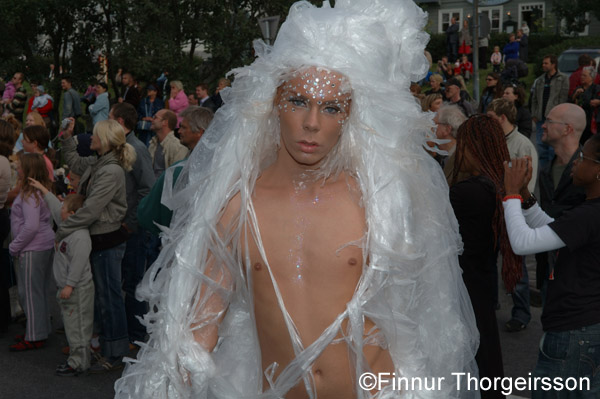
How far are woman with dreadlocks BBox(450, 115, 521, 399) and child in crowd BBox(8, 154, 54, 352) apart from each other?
3.69 m

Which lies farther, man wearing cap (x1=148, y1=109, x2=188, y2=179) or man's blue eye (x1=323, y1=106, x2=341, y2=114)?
man wearing cap (x1=148, y1=109, x2=188, y2=179)

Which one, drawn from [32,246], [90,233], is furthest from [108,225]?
[32,246]

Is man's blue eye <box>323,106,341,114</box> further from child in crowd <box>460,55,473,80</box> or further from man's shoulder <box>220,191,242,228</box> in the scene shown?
child in crowd <box>460,55,473,80</box>

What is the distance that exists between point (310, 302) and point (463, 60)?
22.4 m

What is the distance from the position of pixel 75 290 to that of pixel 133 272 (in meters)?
0.72

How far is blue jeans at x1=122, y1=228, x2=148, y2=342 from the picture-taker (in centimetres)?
647

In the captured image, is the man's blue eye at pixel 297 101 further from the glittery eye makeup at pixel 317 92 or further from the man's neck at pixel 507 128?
the man's neck at pixel 507 128

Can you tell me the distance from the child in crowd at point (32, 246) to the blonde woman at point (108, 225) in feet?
1.82

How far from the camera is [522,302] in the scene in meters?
6.50

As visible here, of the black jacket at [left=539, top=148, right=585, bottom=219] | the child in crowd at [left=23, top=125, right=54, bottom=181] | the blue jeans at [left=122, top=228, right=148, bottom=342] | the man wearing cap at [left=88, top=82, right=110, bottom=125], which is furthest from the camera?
the man wearing cap at [left=88, top=82, right=110, bottom=125]

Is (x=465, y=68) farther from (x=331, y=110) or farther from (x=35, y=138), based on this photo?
(x=331, y=110)

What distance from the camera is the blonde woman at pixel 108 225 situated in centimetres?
573

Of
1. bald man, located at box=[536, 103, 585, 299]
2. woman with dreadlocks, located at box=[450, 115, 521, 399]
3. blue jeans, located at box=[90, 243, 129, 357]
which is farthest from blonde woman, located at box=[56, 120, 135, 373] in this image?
bald man, located at box=[536, 103, 585, 299]

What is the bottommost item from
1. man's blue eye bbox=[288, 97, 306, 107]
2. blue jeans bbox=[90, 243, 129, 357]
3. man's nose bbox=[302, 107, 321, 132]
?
blue jeans bbox=[90, 243, 129, 357]
